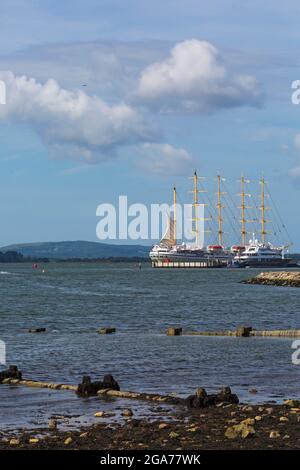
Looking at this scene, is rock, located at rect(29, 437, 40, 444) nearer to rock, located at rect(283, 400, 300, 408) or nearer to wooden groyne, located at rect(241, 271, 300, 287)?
rock, located at rect(283, 400, 300, 408)

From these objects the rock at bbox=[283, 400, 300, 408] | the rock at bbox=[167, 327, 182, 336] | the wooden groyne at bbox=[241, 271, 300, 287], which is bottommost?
the rock at bbox=[283, 400, 300, 408]

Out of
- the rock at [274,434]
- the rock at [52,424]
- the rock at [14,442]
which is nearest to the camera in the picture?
the rock at [274,434]

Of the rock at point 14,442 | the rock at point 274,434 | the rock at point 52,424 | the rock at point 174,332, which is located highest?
the rock at point 174,332

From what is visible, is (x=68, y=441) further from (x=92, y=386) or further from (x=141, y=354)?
(x=141, y=354)

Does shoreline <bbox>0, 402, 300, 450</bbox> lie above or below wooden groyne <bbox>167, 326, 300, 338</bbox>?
below

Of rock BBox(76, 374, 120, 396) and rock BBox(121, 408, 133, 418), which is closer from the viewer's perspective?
rock BBox(121, 408, 133, 418)

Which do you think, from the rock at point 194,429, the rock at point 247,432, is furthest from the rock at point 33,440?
the rock at point 247,432

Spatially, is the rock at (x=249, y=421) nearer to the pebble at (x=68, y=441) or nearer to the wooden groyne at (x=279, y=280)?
the pebble at (x=68, y=441)

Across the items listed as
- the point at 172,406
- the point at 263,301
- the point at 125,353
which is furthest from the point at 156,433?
the point at 263,301

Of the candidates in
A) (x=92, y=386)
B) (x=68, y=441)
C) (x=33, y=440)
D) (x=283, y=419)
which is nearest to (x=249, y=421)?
(x=283, y=419)

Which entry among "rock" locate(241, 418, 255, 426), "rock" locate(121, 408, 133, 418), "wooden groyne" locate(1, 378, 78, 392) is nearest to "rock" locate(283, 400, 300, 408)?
"rock" locate(241, 418, 255, 426)
